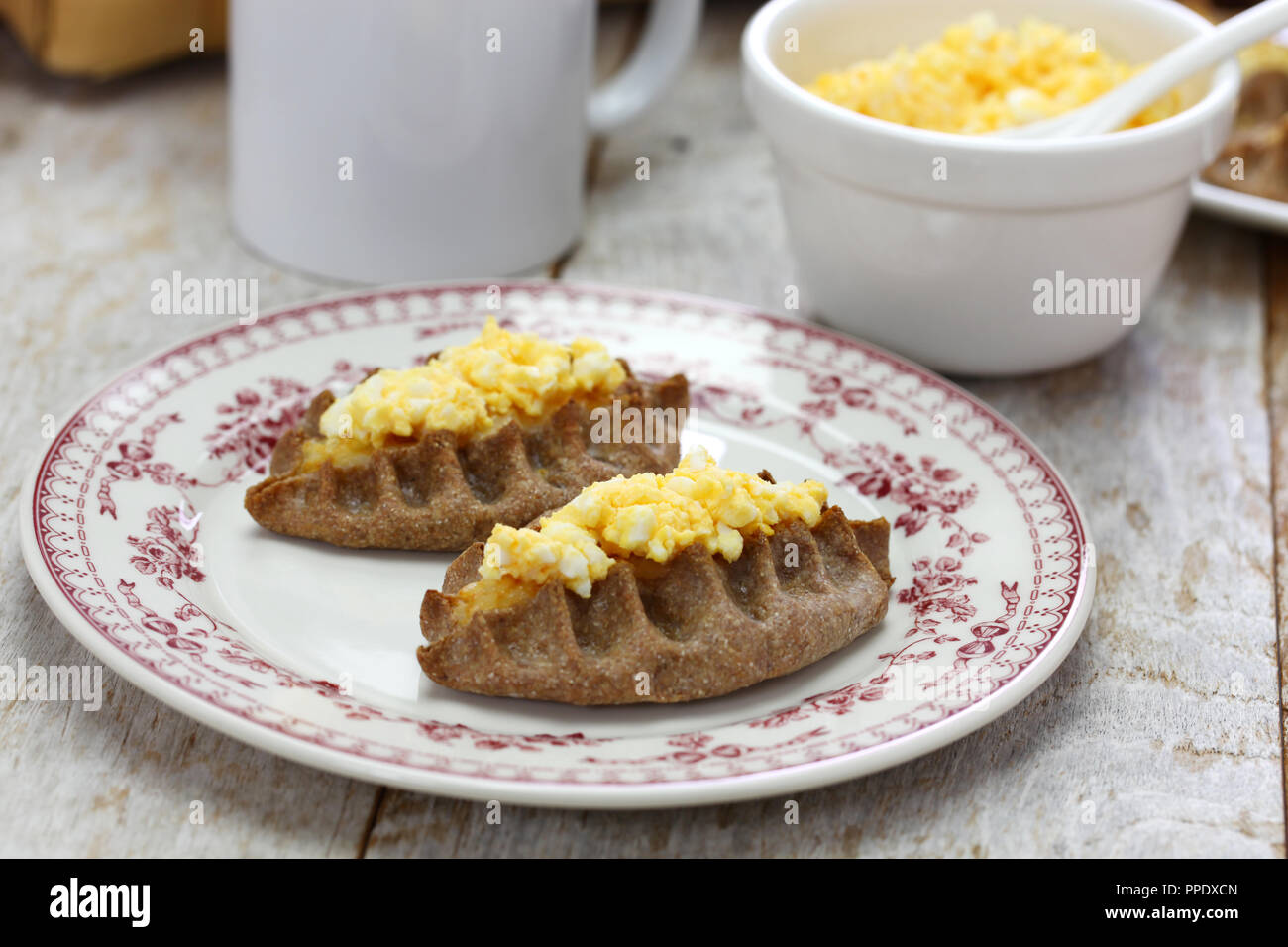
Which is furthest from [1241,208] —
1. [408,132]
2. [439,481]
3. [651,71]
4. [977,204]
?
[439,481]

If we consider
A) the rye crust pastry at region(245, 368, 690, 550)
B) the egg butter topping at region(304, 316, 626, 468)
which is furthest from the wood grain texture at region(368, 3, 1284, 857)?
the egg butter topping at region(304, 316, 626, 468)

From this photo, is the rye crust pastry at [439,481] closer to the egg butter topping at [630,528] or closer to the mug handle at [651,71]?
the egg butter topping at [630,528]

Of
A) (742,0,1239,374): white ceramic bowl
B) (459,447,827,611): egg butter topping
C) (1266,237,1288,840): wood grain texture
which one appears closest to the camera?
(459,447,827,611): egg butter topping

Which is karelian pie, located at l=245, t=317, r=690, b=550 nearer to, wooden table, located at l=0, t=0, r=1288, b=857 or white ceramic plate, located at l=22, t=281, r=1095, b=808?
white ceramic plate, located at l=22, t=281, r=1095, b=808

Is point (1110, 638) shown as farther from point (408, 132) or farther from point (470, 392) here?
point (408, 132)

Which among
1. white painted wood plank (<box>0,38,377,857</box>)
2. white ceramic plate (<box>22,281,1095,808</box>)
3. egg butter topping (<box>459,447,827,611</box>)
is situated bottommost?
white painted wood plank (<box>0,38,377,857</box>)

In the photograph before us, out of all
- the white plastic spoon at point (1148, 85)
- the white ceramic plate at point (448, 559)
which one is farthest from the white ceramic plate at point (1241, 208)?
the white ceramic plate at point (448, 559)

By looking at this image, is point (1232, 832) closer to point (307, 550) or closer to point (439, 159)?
point (307, 550)
